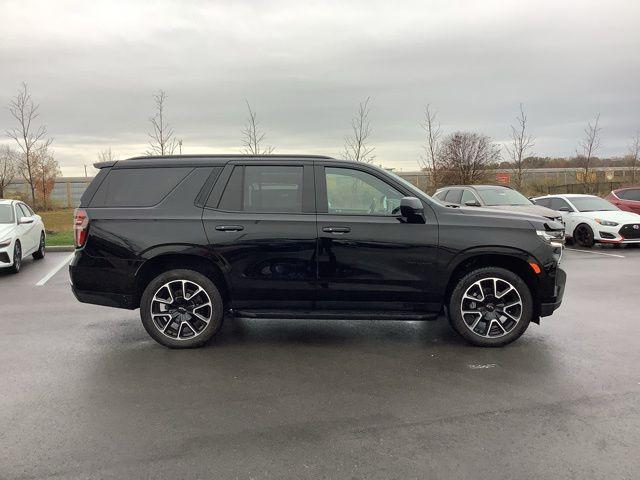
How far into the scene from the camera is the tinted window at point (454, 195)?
13031 millimetres

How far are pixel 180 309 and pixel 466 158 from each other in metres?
22.9

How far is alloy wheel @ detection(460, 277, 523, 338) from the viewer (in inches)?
193

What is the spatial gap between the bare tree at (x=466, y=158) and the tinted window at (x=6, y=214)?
1950 cm

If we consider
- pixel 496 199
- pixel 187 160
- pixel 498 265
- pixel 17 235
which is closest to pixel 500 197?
pixel 496 199

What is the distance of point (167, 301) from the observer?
4.95 metres

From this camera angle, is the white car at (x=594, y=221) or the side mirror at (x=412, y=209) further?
the white car at (x=594, y=221)

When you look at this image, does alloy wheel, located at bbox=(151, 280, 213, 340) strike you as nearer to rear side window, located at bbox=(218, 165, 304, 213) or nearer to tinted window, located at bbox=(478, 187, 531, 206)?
rear side window, located at bbox=(218, 165, 304, 213)

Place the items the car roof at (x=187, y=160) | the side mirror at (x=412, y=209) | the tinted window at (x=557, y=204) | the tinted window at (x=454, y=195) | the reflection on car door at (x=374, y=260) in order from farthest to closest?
the tinted window at (x=557, y=204) → the tinted window at (x=454, y=195) → the car roof at (x=187, y=160) → the reflection on car door at (x=374, y=260) → the side mirror at (x=412, y=209)

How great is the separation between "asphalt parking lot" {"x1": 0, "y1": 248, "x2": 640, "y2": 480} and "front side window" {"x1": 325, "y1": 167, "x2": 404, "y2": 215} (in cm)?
142

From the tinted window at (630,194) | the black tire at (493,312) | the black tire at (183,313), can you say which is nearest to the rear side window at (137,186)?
the black tire at (183,313)

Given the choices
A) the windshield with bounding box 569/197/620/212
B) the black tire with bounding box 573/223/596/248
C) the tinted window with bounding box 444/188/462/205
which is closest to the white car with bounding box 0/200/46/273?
the tinted window with bounding box 444/188/462/205

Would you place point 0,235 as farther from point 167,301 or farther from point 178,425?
point 178,425

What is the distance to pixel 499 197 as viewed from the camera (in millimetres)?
12375

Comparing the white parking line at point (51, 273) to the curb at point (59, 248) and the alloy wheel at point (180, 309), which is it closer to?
the curb at point (59, 248)
